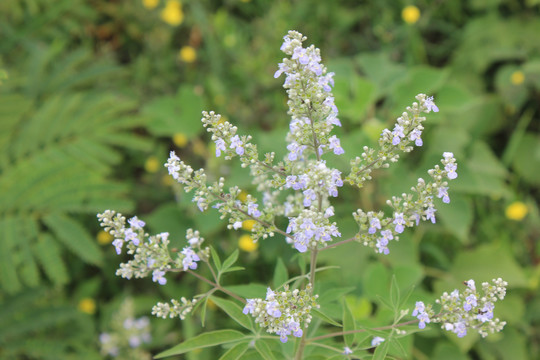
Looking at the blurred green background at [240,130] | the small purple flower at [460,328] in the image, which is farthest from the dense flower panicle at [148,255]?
the blurred green background at [240,130]

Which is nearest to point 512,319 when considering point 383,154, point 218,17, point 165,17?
point 383,154

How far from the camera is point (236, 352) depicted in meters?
1.52

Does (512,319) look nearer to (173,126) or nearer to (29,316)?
(173,126)

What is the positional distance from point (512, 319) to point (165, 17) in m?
3.56

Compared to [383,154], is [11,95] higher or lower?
higher

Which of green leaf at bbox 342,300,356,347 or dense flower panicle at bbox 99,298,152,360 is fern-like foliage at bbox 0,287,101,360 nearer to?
dense flower panicle at bbox 99,298,152,360

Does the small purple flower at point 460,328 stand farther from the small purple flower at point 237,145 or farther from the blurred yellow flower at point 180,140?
the blurred yellow flower at point 180,140

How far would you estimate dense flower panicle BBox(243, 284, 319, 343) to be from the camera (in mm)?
1334

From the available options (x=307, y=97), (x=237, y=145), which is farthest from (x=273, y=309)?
(x=307, y=97)

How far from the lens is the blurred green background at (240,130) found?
2965 mm

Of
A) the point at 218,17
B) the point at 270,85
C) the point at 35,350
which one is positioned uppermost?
the point at 218,17

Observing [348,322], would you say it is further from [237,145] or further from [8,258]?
[8,258]

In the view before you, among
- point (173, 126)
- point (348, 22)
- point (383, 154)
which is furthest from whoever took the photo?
point (348, 22)

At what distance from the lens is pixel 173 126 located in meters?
3.73
